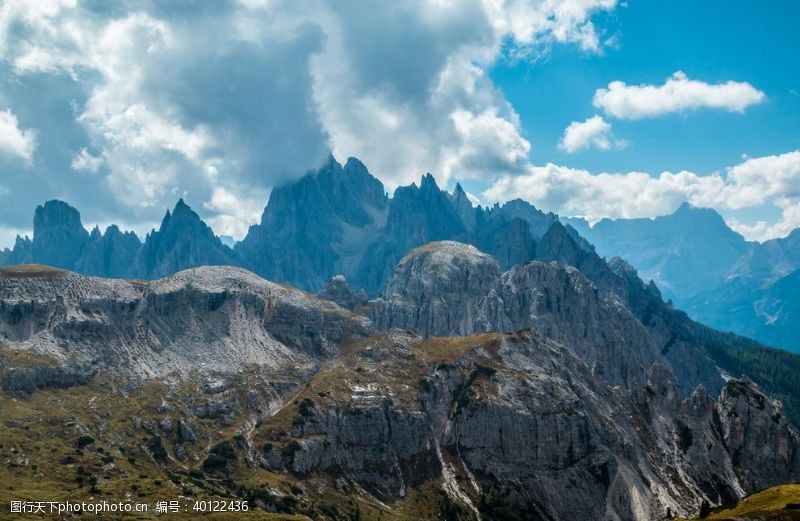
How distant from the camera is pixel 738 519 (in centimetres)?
19612

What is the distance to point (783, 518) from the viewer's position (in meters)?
194

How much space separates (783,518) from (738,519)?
11293 mm
